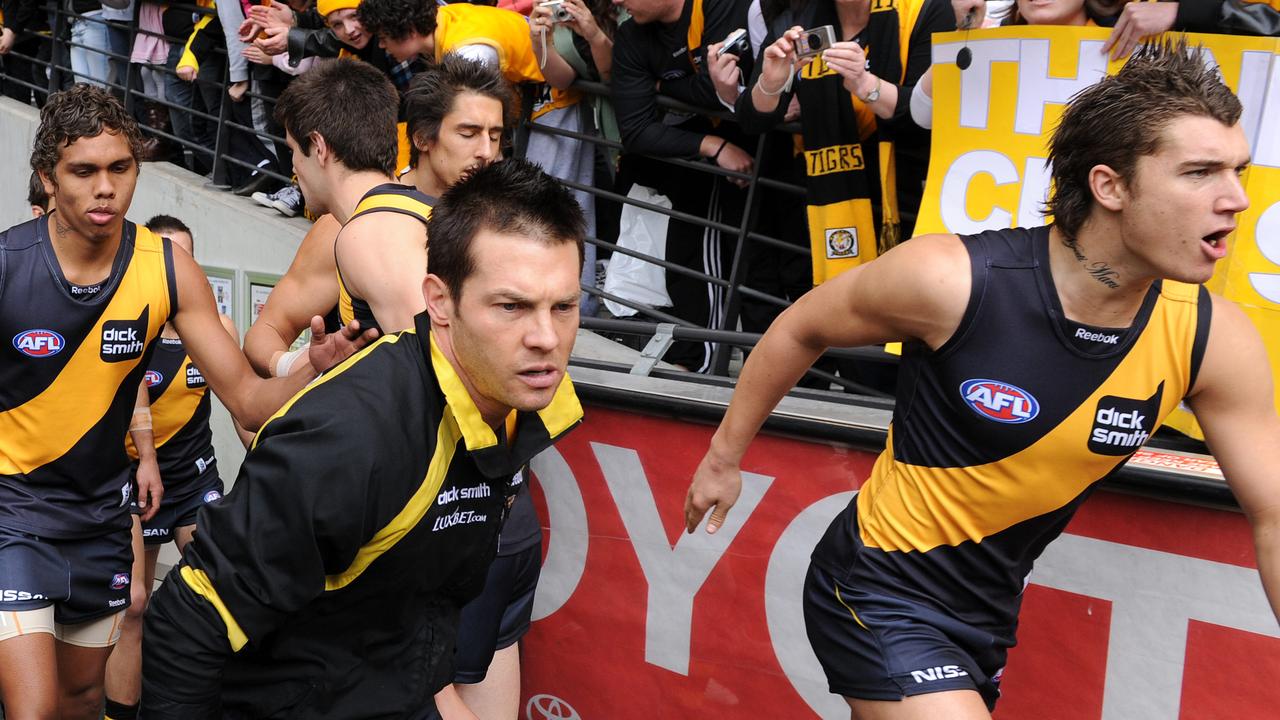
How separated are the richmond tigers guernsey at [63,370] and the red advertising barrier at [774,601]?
64.1 inches

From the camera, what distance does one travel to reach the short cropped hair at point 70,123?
172 inches

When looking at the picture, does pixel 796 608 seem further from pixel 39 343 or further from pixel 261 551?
pixel 39 343

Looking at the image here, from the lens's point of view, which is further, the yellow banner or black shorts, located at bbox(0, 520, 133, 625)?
black shorts, located at bbox(0, 520, 133, 625)

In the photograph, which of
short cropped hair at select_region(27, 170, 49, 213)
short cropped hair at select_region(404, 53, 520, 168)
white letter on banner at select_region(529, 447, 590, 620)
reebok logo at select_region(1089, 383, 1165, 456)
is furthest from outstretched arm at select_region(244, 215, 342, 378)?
reebok logo at select_region(1089, 383, 1165, 456)

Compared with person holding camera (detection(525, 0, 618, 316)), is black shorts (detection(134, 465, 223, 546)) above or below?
below

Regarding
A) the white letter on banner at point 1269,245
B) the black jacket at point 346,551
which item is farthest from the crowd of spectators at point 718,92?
the black jacket at point 346,551

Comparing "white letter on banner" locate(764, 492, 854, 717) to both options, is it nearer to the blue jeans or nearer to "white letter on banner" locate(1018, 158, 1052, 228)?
"white letter on banner" locate(1018, 158, 1052, 228)

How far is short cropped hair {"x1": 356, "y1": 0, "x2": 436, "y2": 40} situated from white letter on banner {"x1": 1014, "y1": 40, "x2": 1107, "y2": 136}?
317 cm

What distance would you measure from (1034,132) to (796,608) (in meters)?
1.82

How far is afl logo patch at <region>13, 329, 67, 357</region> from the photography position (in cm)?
434

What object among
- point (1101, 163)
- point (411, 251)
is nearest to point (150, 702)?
point (411, 251)

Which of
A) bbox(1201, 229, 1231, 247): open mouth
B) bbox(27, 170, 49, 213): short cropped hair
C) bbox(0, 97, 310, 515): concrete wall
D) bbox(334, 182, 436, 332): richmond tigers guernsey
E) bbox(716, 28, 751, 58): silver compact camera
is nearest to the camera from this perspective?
bbox(1201, 229, 1231, 247): open mouth

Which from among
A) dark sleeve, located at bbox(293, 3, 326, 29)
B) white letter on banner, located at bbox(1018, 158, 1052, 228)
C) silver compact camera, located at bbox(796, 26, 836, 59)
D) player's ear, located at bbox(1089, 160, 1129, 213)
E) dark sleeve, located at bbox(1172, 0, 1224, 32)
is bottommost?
dark sleeve, located at bbox(293, 3, 326, 29)

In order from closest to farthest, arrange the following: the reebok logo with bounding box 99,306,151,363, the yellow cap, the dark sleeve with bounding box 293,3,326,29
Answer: the reebok logo with bounding box 99,306,151,363, the yellow cap, the dark sleeve with bounding box 293,3,326,29
